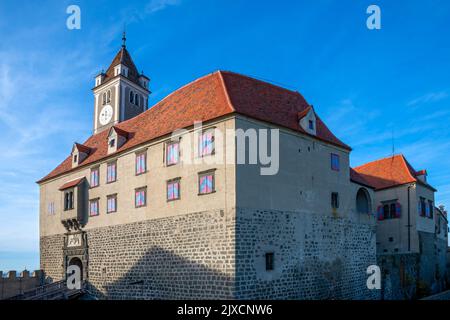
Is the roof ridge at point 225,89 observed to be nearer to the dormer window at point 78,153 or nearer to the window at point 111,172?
the window at point 111,172

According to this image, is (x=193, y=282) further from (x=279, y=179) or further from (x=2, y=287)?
(x=2, y=287)

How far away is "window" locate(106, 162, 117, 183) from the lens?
28953 mm

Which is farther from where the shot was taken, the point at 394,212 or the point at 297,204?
the point at 394,212

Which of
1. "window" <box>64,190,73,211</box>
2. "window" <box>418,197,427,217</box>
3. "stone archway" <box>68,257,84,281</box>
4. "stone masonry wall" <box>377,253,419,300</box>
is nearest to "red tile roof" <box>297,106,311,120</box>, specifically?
"stone masonry wall" <box>377,253,419,300</box>

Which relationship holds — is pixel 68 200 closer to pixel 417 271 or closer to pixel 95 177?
pixel 95 177

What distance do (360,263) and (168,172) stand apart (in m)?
12.8

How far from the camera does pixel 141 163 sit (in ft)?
88.2

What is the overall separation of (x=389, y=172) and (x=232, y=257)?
22.5 metres

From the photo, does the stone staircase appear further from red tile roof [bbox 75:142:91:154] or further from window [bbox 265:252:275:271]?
window [bbox 265:252:275:271]

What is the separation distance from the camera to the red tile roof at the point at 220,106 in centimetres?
2359

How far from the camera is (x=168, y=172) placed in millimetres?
24766

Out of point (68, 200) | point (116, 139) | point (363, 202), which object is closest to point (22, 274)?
point (68, 200)

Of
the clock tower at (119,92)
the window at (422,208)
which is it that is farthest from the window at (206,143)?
the window at (422,208)

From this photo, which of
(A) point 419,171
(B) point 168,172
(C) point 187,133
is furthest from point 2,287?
(A) point 419,171
